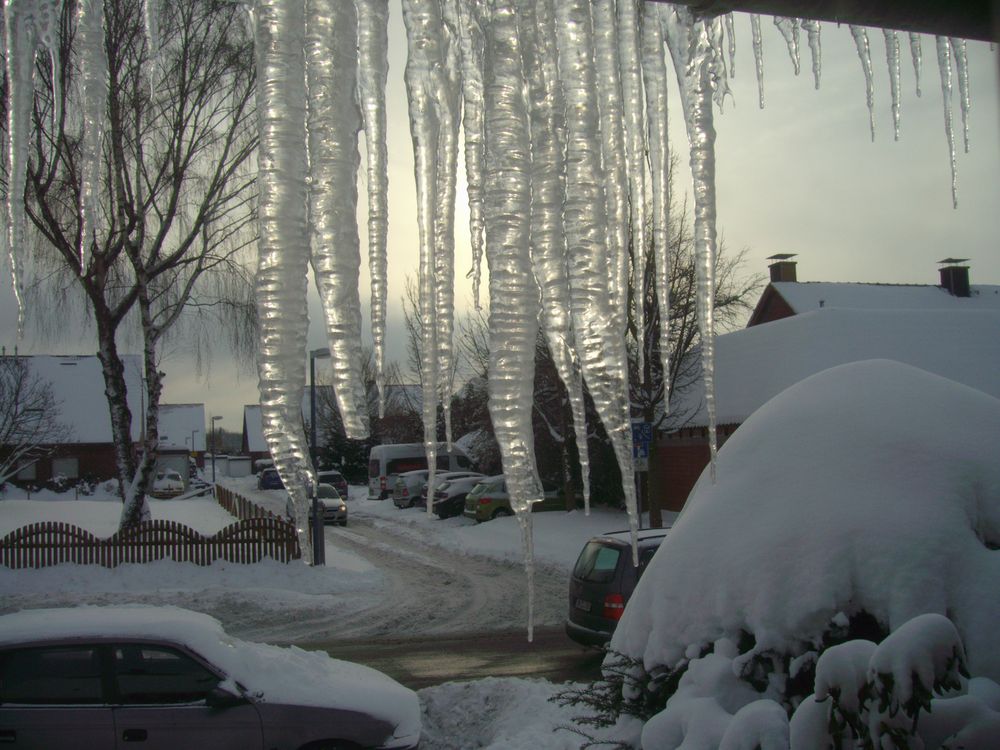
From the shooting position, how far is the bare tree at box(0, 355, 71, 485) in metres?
27.2

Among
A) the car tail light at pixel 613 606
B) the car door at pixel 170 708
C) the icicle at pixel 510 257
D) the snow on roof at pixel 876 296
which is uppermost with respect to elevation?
the snow on roof at pixel 876 296

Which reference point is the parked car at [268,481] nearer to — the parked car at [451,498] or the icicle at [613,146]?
the parked car at [451,498]

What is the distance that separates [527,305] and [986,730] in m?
1.61

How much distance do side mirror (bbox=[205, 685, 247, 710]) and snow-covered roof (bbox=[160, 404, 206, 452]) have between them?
51742mm

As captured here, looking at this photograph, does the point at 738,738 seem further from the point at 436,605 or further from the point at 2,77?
the point at 436,605

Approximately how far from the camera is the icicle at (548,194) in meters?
1.97

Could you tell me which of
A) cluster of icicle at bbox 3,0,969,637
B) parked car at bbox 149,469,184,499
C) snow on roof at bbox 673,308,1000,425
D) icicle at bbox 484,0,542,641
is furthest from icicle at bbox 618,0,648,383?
parked car at bbox 149,469,184,499

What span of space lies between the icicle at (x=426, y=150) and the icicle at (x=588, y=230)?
1.10 ft

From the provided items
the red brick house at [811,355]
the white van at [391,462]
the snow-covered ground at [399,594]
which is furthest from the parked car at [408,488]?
the red brick house at [811,355]

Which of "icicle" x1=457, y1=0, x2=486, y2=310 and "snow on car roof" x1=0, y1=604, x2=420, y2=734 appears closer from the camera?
"icicle" x1=457, y1=0, x2=486, y2=310

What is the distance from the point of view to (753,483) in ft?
10.3

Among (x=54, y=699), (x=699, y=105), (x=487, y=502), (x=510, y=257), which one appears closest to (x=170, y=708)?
(x=54, y=699)

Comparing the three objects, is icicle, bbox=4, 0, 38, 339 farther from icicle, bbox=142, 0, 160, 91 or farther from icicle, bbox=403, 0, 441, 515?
icicle, bbox=403, 0, 441, 515

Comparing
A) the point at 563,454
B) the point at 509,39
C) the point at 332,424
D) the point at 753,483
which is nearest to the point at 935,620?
the point at 753,483
